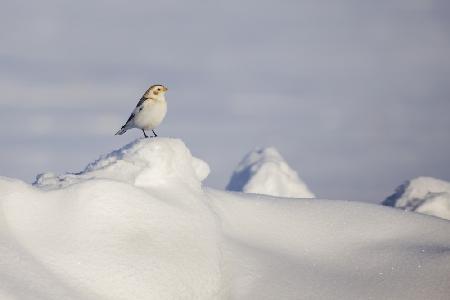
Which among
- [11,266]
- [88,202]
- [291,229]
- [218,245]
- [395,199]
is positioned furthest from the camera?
[395,199]

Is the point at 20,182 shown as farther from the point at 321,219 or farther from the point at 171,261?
the point at 321,219

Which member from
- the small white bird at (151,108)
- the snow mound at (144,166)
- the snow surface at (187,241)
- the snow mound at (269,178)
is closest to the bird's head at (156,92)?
the small white bird at (151,108)

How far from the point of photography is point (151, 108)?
13906mm

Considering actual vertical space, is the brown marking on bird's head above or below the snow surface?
above

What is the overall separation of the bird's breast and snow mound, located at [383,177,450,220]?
908 inches

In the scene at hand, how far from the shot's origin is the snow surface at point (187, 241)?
907 cm

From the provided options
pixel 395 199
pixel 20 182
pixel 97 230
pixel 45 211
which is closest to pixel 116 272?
pixel 97 230

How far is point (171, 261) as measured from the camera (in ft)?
31.8

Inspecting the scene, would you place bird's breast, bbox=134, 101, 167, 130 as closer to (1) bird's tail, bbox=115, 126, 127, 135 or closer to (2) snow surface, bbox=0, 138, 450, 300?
(1) bird's tail, bbox=115, 126, 127, 135

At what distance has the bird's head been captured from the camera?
1406 cm

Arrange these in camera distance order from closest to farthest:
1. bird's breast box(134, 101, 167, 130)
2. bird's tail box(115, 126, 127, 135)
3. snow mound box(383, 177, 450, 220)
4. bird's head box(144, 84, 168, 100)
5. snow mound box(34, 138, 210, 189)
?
snow mound box(34, 138, 210, 189) < bird's breast box(134, 101, 167, 130) < bird's head box(144, 84, 168, 100) < bird's tail box(115, 126, 127, 135) < snow mound box(383, 177, 450, 220)

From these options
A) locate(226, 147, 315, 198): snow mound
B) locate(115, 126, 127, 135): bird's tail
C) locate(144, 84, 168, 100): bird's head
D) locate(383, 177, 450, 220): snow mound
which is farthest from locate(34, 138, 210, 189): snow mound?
locate(226, 147, 315, 198): snow mound

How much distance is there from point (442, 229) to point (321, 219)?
2.20 meters

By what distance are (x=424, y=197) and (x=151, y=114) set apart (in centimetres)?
3058
